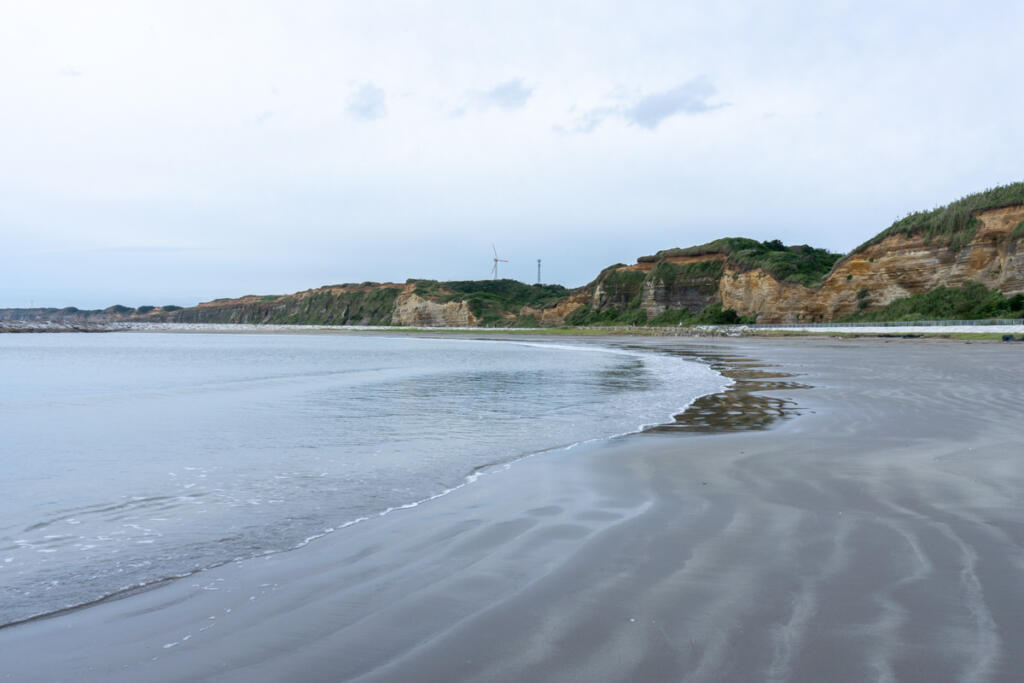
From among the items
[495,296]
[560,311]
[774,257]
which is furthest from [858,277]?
[495,296]

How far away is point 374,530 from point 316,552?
62cm

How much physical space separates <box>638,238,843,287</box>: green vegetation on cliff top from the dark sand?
65.3m

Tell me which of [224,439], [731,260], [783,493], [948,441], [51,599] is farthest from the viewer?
[731,260]

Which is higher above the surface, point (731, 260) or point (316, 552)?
point (731, 260)

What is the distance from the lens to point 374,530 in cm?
509

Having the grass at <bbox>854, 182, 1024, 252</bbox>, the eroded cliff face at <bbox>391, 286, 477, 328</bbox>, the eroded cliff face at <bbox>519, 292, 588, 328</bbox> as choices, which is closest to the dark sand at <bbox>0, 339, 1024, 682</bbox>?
the grass at <bbox>854, 182, 1024, 252</bbox>

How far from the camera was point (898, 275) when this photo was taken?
5397cm

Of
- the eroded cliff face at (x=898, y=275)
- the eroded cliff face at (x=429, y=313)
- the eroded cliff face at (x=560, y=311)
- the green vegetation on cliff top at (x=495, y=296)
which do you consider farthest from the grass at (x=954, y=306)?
the eroded cliff face at (x=429, y=313)

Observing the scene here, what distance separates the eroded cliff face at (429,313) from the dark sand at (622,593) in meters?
129

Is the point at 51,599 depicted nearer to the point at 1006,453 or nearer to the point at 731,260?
the point at 1006,453

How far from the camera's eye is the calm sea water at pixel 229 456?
4668mm

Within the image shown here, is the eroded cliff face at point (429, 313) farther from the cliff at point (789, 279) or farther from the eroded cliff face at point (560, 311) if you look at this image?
the eroded cliff face at point (560, 311)

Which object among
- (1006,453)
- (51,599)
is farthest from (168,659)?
(1006,453)

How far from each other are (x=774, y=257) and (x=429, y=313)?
282 feet
